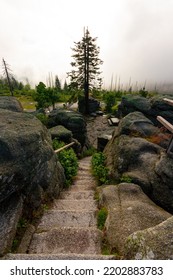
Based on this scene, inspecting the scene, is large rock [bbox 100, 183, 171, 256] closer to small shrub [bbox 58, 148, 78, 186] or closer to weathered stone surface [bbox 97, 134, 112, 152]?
small shrub [bbox 58, 148, 78, 186]

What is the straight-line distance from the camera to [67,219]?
621cm

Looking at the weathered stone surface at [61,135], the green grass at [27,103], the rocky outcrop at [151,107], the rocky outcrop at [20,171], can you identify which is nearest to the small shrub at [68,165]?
the rocky outcrop at [20,171]

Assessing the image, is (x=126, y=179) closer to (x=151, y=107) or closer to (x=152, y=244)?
(x=152, y=244)

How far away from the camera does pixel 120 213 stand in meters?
5.69

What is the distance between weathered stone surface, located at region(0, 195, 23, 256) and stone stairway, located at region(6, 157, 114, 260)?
382mm

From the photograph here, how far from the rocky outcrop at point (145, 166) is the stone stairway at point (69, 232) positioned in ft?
6.29

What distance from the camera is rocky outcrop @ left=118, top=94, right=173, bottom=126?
55.5ft

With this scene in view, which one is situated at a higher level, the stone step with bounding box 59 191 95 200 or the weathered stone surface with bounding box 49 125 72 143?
the weathered stone surface with bounding box 49 125 72 143

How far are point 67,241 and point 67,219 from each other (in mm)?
1215

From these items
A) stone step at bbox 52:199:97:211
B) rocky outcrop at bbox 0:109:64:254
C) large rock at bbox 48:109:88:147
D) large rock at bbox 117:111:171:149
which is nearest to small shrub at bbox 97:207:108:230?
stone step at bbox 52:199:97:211

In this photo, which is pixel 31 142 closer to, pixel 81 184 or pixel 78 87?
pixel 81 184

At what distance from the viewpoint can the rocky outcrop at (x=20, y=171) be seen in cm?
471
